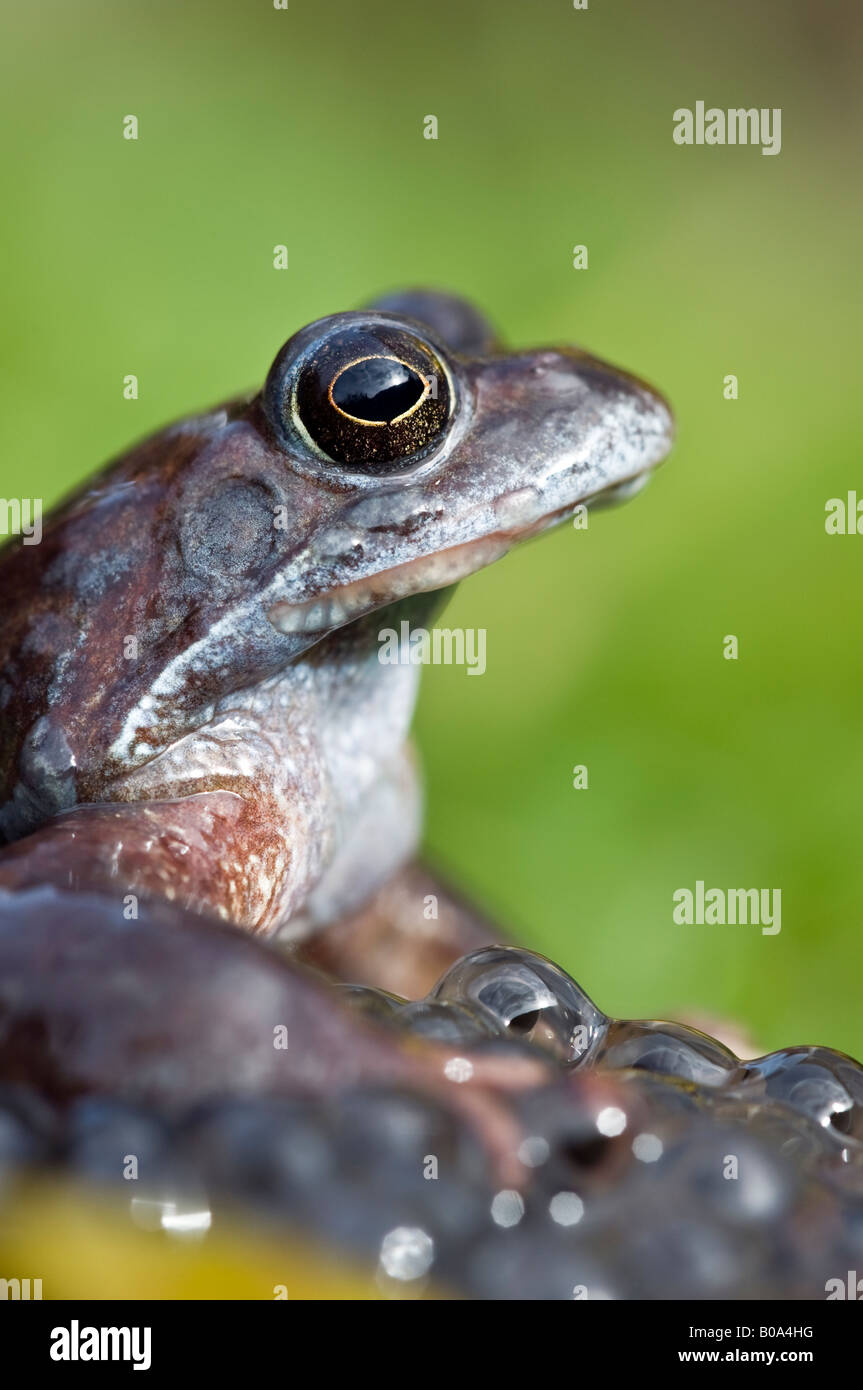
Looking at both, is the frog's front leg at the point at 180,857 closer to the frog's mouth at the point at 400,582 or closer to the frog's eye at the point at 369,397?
the frog's mouth at the point at 400,582

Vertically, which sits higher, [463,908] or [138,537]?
[138,537]

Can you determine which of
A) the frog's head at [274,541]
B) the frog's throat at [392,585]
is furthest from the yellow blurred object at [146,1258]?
the frog's throat at [392,585]

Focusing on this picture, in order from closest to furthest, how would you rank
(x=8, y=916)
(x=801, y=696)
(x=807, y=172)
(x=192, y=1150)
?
(x=192, y=1150) → (x=8, y=916) → (x=801, y=696) → (x=807, y=172)

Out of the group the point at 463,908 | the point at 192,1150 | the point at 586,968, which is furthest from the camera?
the point at 586,968

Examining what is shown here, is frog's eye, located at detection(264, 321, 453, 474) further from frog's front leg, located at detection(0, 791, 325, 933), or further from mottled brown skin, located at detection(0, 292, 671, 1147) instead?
frog's front leg, located at detection(0, 791, 325, 933)

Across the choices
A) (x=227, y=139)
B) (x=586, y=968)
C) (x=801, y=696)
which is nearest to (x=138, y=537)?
(x=586, y=968)

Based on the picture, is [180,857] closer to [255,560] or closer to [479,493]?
[255,560]

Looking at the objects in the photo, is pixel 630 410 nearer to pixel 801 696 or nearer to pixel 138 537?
pixel 138 537

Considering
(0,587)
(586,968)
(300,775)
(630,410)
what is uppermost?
(630,410)
